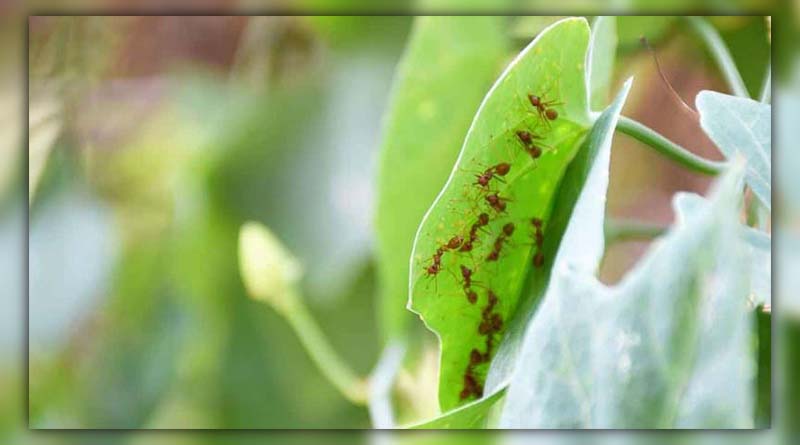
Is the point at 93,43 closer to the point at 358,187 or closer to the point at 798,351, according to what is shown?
the point at 358,187

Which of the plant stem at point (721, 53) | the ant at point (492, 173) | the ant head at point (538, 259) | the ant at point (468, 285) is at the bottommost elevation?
the ant at point (468, 285)

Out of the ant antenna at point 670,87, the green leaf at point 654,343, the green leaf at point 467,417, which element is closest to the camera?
the green leaf at point 654,343

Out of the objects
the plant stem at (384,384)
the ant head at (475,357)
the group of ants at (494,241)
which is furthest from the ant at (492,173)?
the plant stem at (384,384)

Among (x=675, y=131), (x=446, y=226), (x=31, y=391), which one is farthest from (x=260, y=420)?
(x=675, y=131)

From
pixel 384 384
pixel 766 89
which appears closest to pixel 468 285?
pixel 384 384

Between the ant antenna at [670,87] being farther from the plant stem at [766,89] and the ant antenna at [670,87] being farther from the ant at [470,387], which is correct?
the ant at [470,387]

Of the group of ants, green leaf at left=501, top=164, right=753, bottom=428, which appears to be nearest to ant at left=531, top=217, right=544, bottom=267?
the group of ants
